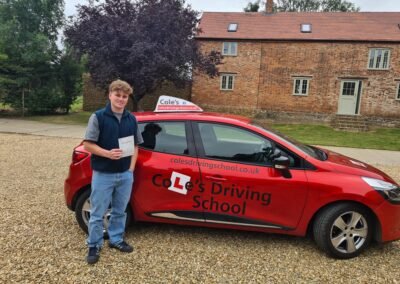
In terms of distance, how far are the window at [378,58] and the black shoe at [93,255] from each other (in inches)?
897

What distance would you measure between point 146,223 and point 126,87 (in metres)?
1.96

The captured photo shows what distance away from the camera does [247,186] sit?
11.6 feet

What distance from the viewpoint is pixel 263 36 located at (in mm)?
22609

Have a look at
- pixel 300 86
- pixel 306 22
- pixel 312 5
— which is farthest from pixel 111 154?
pixel 312 5

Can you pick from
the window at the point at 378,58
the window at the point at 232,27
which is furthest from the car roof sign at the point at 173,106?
the window at the point at 378,58

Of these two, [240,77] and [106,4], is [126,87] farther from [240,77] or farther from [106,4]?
[240,77]

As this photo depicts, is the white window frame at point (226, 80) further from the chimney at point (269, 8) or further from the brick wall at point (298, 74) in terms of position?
the chimney at point (269, 8)

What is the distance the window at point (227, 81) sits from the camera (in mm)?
23344

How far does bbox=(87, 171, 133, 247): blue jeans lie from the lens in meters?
3.16

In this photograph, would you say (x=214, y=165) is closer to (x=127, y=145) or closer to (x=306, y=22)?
(x=127, y=145)

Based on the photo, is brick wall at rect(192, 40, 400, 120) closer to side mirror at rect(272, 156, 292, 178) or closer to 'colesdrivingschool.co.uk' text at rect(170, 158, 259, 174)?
'colesdrivingschool.co.uk' text at rect(170, 158, 259, 174)

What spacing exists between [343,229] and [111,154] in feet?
8.41

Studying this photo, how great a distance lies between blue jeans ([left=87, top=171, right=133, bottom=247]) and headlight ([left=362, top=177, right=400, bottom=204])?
8.46 feet

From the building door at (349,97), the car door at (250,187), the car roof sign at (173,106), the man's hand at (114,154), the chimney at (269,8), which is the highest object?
the chimney at (269,8)
